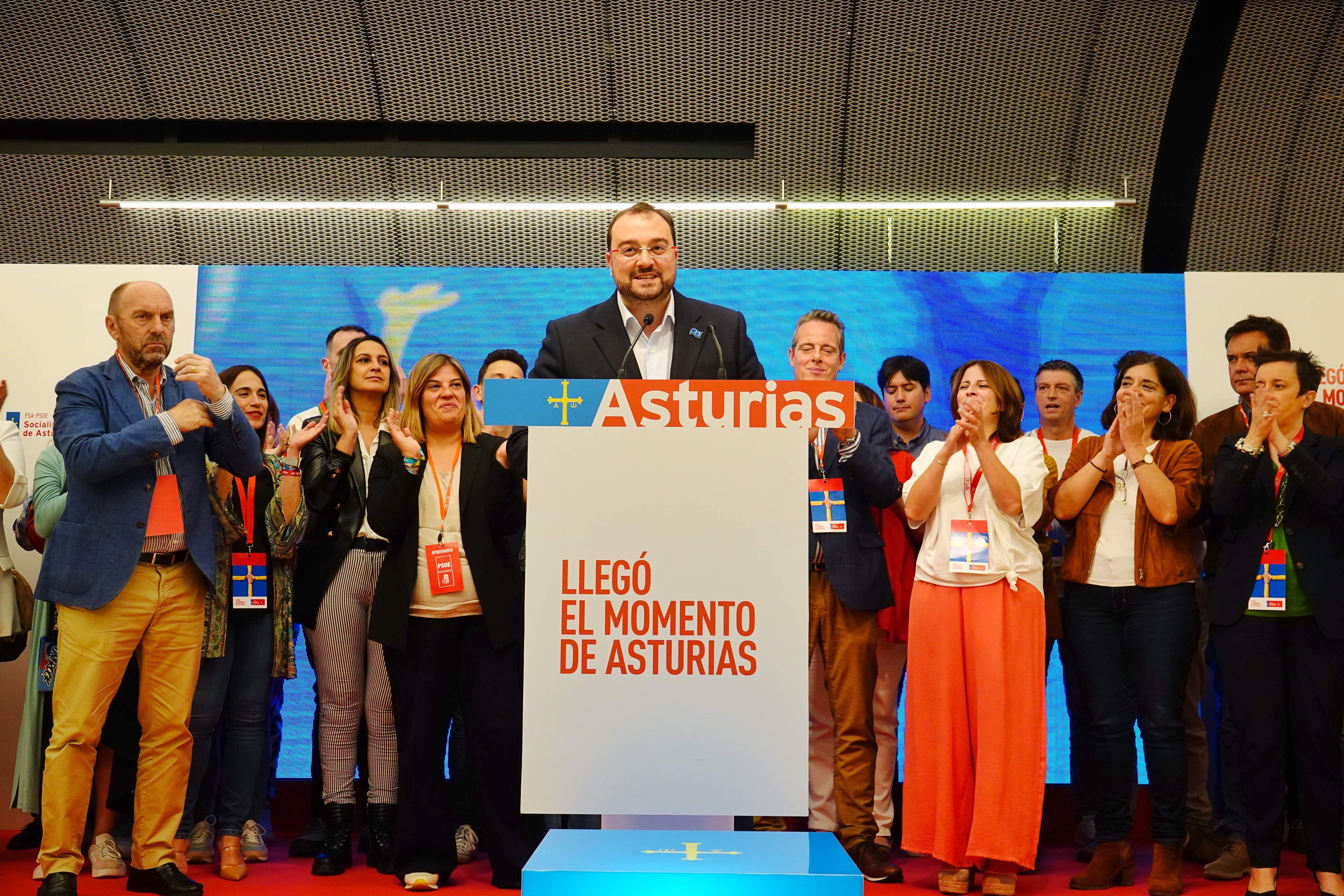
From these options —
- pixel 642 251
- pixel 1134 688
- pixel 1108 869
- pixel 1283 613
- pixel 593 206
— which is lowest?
pixel 1108 869

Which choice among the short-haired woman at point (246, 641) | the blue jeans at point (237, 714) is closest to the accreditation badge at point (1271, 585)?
the short-haired woman at point (246, 641)

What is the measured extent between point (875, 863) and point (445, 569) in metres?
1.71

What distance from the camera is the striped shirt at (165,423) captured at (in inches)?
135

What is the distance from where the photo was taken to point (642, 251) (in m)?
2.79

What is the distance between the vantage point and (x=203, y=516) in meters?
3.63

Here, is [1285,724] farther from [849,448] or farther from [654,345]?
[654,345]

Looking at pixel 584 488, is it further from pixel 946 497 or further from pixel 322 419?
pixel 322 419

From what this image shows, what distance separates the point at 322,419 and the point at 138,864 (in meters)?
1.55

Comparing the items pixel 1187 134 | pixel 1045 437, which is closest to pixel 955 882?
pixel 1045 437

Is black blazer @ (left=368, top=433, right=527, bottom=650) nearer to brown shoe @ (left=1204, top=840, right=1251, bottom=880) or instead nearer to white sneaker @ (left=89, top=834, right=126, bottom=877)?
white sneaker @ (left=89, top=834, right=126, bottom=877)

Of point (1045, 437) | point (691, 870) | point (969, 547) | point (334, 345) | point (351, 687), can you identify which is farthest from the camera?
point (334, 345)

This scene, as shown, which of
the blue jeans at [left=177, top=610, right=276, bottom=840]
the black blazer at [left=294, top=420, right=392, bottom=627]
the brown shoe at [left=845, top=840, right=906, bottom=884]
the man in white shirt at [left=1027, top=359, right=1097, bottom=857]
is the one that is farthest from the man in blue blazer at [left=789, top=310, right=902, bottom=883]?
the blue jeans at [left=177, top=610, right=276, bottom=840]

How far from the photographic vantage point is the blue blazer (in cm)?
337

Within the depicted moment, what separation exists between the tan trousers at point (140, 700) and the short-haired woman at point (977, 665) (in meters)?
2.29
